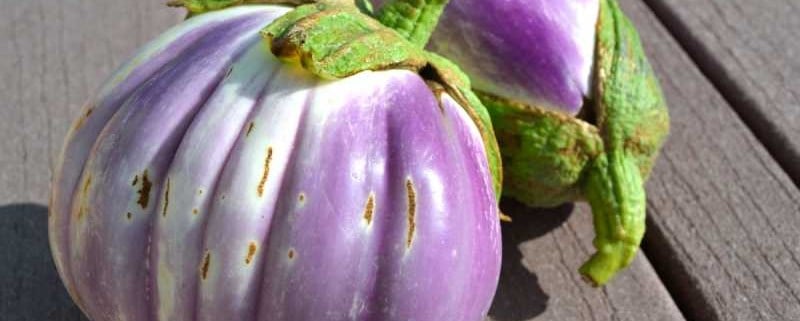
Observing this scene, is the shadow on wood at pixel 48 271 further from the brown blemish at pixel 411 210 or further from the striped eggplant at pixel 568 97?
the brown blemish at pixel 411 210

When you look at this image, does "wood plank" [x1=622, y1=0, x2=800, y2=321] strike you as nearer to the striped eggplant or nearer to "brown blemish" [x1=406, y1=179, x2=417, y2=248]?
the striped eggplant

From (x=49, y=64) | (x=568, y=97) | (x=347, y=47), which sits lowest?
(x=49, y=64)

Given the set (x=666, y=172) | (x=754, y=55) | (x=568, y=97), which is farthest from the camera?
(x=754, y=55)

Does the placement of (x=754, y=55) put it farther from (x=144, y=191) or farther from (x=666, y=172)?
(x=144, y=191)

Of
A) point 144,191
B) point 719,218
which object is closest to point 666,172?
point 719,218

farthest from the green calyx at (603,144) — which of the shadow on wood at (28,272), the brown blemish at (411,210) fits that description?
the shadow on wood at (28,272)

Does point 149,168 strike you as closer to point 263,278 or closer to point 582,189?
point 263,278

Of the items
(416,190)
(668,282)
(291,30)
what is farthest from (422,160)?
(668,282)
